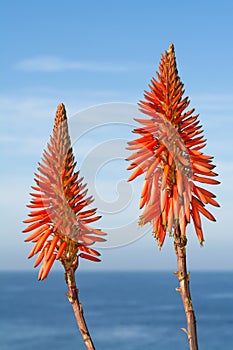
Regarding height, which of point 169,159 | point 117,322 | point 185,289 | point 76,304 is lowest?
point 76,304

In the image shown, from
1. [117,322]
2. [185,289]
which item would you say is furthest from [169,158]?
[117,322]

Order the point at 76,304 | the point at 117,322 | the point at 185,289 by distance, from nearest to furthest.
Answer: the point at 76,304 → the point at 185,289 → the point at 117,322

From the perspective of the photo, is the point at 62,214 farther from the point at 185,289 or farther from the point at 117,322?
the point at 117,322

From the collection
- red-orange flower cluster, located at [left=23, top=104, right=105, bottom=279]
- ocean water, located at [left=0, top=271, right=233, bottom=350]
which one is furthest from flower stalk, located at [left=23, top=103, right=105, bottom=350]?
ocean water, located at [left=0, top=271, right=233, bottom=350]

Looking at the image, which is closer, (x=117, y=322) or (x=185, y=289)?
(x=185, y=289)

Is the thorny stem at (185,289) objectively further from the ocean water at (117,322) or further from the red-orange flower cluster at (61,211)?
the ocean water at (117,322)

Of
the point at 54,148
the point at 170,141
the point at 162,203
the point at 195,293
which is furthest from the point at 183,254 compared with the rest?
the point at 195,293

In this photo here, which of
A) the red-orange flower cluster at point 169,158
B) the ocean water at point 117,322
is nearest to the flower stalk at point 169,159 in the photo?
the red-orange flower cluster at point 169,158
